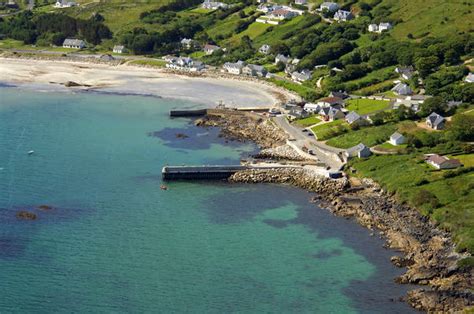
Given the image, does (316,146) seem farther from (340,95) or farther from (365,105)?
(340,95)

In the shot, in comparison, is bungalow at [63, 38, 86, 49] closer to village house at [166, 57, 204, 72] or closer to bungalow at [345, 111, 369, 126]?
village house at [166, 57, 204, 72]

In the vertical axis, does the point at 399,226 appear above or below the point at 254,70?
below

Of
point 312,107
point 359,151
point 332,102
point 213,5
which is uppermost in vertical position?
point 213,5

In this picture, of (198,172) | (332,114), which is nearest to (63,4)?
(332,114)

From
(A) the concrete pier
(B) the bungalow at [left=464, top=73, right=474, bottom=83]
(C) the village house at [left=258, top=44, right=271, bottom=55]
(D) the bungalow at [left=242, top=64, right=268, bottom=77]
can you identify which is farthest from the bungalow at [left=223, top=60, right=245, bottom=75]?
(A) the concrete pier

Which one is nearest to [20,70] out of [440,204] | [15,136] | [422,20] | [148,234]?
[15,136]

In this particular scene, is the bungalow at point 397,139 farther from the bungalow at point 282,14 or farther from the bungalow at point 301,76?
the bungalow at point 282,14

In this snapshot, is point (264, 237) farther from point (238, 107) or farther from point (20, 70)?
point (20, 70)
